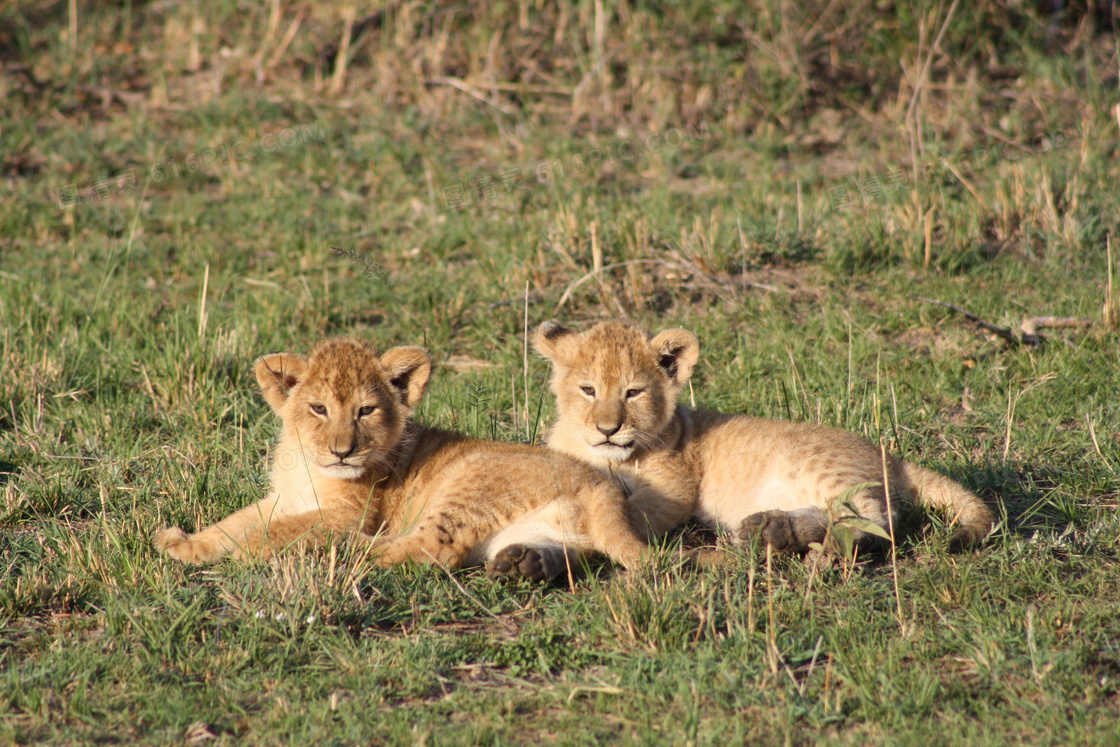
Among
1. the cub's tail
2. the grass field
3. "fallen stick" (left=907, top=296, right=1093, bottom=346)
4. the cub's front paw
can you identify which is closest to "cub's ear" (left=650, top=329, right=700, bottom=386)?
the grass field

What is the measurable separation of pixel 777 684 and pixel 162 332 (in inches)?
211

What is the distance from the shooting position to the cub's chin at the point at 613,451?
5480mm

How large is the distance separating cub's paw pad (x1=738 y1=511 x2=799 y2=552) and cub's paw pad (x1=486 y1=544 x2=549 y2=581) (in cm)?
92

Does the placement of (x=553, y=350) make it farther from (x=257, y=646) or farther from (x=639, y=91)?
(x=639, y=91)

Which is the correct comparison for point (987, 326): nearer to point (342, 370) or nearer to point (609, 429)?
point (609, 429)

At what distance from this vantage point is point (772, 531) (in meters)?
4.72

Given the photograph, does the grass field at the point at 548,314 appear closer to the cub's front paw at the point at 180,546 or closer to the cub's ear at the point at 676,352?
the cub's front paw at the point at 180,546

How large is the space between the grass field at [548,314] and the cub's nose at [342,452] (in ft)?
1.95

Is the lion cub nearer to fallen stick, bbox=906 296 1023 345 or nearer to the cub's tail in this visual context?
the cub's tail

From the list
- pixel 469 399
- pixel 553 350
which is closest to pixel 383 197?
pixel 469 399

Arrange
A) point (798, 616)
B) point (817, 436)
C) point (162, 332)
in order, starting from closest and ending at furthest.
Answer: point (798, 616) → point (817, 436) → point (162, 332)

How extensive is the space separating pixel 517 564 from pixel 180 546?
4.89ft

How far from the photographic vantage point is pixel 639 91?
11.4 meters

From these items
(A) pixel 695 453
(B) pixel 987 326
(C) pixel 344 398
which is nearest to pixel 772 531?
(A) pixel 695 453
